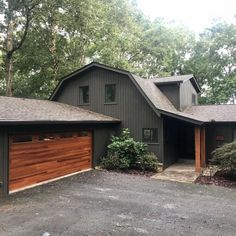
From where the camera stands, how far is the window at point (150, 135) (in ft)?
43.6

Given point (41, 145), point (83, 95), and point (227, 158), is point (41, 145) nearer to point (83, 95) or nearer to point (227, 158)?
point (83, 95)

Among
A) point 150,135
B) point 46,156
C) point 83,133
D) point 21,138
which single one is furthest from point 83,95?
point 21,138

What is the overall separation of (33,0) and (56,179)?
12.4 m

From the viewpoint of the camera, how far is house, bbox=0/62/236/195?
30.2 ft

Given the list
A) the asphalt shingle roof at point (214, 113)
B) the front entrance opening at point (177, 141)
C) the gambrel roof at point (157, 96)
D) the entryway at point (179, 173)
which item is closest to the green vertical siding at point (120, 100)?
the gambrel roof at point (157, 96)

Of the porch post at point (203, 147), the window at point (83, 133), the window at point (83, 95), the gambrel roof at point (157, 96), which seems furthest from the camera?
the window at point (83, 95)

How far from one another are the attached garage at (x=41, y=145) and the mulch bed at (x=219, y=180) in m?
5.08

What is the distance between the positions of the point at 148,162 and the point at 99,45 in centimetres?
1450

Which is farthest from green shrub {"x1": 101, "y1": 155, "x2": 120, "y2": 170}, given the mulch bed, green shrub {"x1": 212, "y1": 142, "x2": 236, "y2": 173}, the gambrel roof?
green shrub {"x1": 212, "y1": 142, "x2": 236, "y2": 173}

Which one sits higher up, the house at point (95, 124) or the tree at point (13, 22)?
the tree at point (13, 22)

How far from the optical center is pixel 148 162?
41.2ft

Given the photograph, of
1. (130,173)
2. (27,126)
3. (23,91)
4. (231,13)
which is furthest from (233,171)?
(231,13)

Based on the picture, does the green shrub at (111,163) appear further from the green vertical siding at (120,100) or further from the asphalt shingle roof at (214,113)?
the asphalt shingle roof at (214,113)

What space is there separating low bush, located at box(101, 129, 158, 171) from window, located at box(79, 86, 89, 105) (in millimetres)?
3655
